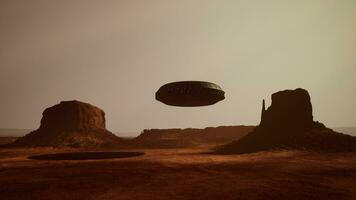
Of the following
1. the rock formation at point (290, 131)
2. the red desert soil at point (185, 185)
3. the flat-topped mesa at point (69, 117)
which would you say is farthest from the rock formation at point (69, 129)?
the red desert soil at point (185, 185)

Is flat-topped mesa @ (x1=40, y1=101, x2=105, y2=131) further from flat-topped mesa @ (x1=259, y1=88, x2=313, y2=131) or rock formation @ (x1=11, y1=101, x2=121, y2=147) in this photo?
flat-topped mesa @ (x1=259, y1=88, x2=313, y2=131)

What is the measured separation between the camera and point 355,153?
26.2 metres

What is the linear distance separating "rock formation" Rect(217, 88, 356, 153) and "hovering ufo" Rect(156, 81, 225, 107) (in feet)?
31.7

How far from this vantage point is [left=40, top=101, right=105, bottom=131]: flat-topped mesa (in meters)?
55.4

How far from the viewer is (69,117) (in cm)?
5619

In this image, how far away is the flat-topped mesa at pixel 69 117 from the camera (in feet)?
182

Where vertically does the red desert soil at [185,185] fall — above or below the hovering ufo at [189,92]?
below

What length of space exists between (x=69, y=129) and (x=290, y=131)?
133ft

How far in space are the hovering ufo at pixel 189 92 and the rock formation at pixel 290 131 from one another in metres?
9.65

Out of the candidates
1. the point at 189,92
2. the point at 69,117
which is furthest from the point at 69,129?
the point at 189,92

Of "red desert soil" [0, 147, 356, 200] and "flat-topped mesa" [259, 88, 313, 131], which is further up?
"flat-topped mesa" [259, 88, 313, 131]

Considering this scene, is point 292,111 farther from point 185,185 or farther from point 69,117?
point 69,117

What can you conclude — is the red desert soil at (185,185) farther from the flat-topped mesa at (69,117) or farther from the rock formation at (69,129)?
the flat-topped mesa at (69,117)

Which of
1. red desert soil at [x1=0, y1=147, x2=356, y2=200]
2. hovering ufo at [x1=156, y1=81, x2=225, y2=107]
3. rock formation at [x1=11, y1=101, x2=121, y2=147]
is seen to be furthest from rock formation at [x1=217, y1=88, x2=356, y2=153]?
rock formation at [x1=11, y1=101, x2=121, y2=147]
